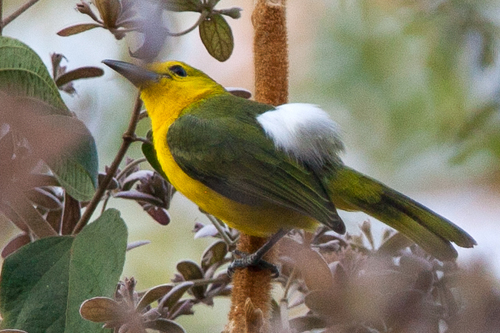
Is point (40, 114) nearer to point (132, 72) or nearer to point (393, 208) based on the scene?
point (132, 72)

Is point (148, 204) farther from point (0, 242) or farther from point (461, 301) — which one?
point (461, 301)

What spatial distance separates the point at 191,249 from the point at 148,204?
178cm

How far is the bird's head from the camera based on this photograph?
7.96ft

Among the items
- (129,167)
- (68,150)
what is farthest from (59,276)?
(129,167)

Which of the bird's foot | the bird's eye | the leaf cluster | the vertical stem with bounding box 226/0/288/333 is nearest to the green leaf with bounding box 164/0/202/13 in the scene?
the leaf cluster

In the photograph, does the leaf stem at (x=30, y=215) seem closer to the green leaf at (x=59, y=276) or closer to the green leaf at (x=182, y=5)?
the green leaf at (x=59, y=276)

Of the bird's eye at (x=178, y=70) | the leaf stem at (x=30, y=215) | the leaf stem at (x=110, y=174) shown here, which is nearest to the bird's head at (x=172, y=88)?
the bird's eye at (x=178, y=70)

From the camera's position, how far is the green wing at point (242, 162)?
200 cm

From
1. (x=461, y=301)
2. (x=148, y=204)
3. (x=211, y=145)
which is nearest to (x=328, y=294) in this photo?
(x=461, y=301)

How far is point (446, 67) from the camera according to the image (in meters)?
2.20

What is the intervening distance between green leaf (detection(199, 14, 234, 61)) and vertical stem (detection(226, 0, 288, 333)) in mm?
79

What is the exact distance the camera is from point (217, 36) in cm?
178

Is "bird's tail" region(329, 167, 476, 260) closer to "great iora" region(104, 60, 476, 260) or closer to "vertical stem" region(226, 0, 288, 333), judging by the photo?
"great iora" region(104, 60, 476, 260)

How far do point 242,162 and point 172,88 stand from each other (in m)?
0.52
